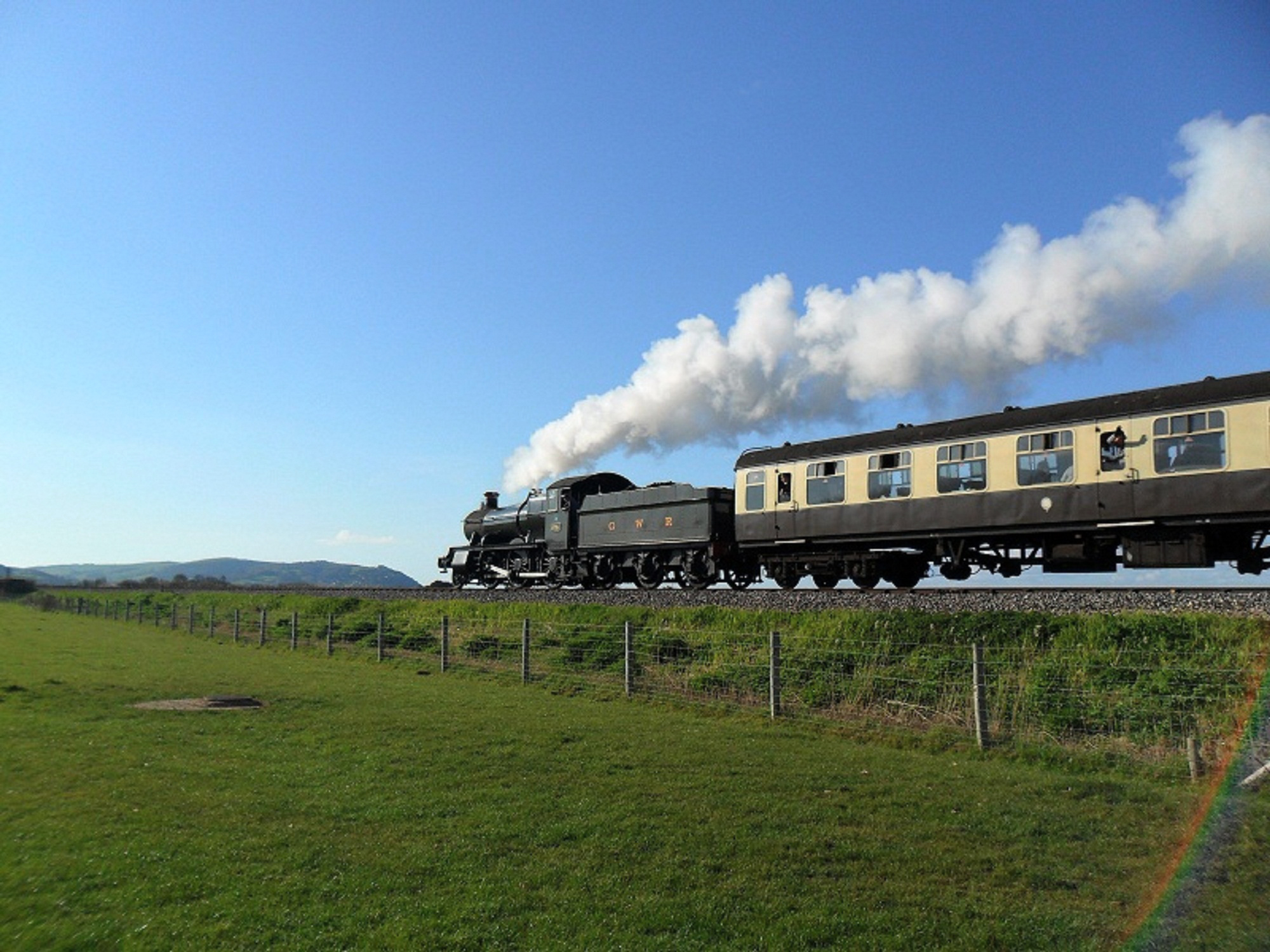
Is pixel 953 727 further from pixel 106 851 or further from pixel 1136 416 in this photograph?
pixel 106 851

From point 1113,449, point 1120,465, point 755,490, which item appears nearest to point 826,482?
point 755,490

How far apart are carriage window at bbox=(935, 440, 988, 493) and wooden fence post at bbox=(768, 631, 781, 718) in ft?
26.9

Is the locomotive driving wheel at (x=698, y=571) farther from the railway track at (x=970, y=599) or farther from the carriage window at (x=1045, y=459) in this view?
the carriage window at (x=1045, y=459)

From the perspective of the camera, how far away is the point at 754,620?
18656 mm

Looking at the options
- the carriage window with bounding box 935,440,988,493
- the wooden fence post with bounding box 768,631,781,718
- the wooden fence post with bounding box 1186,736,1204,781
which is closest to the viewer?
the wooden fence post with bounding box 1186,736,1204,781

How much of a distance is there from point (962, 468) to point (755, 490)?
681cm

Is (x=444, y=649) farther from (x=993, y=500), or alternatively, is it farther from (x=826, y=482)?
(x=993, y=500)

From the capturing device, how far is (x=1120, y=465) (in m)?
18.5

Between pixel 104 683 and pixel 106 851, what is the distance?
12845mm

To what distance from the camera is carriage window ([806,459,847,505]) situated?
942 inches

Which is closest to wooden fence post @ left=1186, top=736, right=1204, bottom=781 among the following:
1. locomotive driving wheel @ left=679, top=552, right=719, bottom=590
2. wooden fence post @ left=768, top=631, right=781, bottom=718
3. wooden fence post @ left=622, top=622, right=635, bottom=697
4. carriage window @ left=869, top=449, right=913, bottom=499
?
wooden fence post @ left=768, top=631, right=781, bottom=718

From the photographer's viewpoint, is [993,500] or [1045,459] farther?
[993,500]

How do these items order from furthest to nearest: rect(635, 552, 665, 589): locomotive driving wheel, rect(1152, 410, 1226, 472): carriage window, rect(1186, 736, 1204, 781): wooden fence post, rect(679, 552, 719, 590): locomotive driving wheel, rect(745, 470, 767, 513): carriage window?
rect(635, 552, 665, 589): locomotive driving wheel, rect(679, 552, 719, 590): locomotive driving wheel, rect(745, 470, 767, 513): carriage window, rect(1152, 410, 1226, 472): carriage window, rect(1186, 736, 1204, 781): wooden fence post

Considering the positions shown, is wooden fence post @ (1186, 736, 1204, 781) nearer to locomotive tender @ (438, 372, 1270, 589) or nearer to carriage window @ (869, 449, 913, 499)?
locomotive tender @ (438, 372, 1270, 589)
